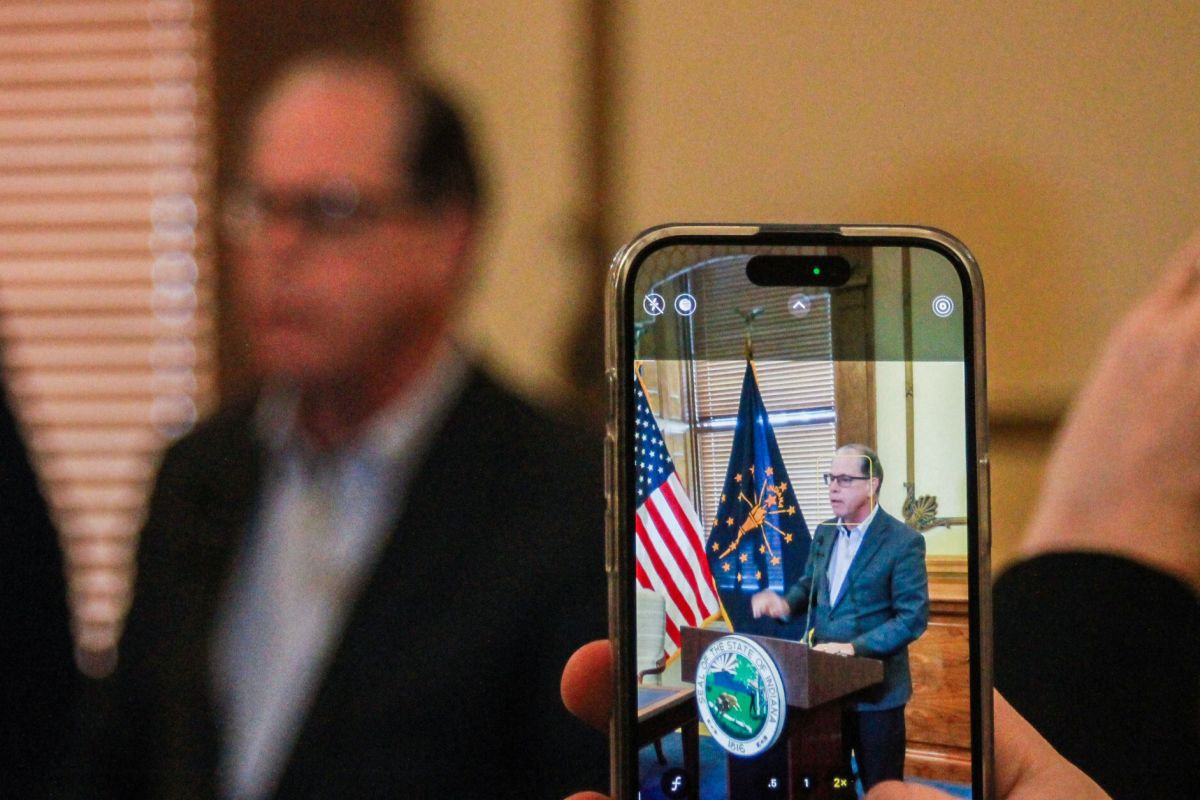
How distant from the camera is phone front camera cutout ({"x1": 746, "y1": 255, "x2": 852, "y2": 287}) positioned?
0.28 meters

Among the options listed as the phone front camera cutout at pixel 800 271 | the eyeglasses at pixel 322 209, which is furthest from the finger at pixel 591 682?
the eyeglasses at pixel 322 209

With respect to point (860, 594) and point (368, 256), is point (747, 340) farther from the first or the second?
point (368, 256)

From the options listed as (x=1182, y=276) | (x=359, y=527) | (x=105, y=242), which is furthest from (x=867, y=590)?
(x=105, y=242)

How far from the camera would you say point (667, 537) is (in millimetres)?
269

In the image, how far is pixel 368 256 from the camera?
56 cm

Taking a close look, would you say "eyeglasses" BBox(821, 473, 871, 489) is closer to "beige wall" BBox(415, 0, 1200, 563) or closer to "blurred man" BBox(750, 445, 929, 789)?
"blurred man" BBox(750, 445, 929, 789)

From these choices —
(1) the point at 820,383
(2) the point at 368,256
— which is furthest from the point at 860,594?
(2) the point at 368,256

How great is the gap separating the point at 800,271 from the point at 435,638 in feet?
0.79

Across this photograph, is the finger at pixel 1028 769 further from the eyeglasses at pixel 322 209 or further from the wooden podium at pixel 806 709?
the eyeglasses at pixel 322 209

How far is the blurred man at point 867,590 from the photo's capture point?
0.87ft

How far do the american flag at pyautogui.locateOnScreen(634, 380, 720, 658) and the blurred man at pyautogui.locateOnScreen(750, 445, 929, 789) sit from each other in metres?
0.02

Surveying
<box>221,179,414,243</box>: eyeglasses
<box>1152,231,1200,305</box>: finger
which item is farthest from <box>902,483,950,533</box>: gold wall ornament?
<box>221,179,414,243</box>: eyeglasses

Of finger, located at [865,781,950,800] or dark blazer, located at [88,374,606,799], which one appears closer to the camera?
finger, located at [865,781,950,800]

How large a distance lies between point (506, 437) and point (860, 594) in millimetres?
258
